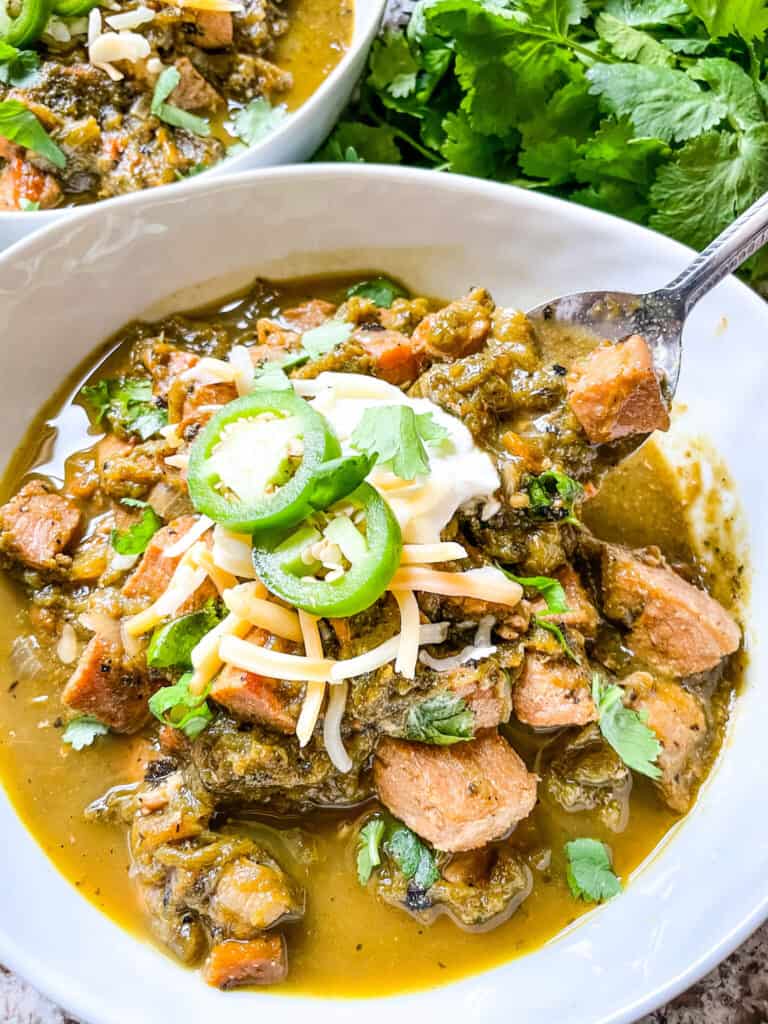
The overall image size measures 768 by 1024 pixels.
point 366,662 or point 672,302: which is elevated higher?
point 672,302

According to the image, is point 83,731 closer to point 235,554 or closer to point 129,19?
point 235,554

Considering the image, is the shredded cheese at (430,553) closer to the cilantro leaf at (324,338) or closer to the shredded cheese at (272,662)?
the shredded cheese at (272,662)

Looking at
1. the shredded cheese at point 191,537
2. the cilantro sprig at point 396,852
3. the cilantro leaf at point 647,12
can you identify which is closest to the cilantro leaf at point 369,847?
the cilantro sprig at point 396,852

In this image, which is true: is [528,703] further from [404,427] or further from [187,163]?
[187,163]

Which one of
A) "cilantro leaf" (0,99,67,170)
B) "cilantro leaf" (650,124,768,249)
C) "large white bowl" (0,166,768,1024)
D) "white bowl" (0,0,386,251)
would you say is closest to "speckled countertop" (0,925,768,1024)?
"large white bowl" (0,166,768,1024)

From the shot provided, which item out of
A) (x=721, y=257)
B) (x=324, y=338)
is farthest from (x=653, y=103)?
(x=324, y=338)

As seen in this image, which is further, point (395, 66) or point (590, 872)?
point (395, 66)

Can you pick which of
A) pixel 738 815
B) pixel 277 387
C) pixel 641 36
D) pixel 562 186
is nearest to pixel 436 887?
pixel 738 815
